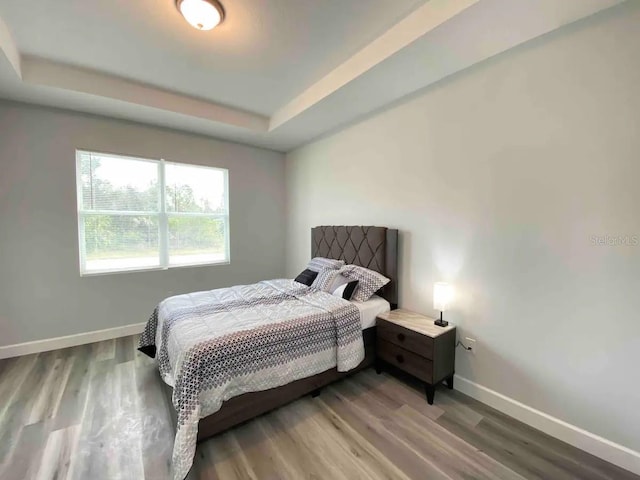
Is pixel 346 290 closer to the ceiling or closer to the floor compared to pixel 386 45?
closer to the floor

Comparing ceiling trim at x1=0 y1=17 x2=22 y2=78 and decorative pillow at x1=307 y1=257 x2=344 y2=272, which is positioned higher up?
ceiling trim at x1=0 y1=17 x2=22 y2=78

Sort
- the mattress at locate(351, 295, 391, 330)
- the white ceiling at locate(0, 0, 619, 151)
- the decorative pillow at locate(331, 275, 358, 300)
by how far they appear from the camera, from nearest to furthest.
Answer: the white ceiling at locate(0, 0, 619, 151)
the mattress at locate(351, 295, 391, 330)
the decorative pillow at locate(331, 275, 358, 300)

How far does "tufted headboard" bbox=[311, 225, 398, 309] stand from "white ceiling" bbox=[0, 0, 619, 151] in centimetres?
133

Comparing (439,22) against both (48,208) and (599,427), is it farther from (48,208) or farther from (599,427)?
(48,208)

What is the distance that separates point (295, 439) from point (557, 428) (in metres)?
1.73

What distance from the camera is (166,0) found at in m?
1.73

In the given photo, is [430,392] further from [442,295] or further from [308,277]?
[308,277]

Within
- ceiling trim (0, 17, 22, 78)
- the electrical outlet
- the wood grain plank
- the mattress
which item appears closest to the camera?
the wood grain plank

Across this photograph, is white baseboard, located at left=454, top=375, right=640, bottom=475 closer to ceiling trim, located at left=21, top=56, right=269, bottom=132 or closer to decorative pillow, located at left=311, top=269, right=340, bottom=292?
decorative pillow, located at left=311, top=269, right=340, bottom=292

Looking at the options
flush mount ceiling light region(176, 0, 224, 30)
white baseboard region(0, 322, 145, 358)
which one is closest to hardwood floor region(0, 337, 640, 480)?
white baseboard region(0, 322, 145, 358)

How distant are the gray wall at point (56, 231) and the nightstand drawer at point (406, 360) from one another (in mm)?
2801

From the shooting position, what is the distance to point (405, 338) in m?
2.35

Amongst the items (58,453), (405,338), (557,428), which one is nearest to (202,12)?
(405,338)

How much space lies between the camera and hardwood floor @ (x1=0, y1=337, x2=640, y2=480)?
5.23 feet
